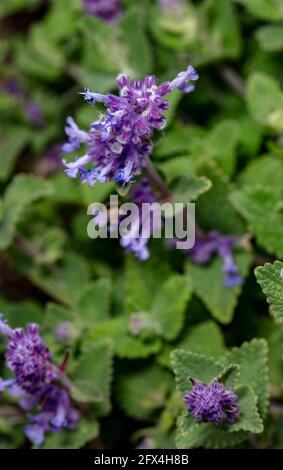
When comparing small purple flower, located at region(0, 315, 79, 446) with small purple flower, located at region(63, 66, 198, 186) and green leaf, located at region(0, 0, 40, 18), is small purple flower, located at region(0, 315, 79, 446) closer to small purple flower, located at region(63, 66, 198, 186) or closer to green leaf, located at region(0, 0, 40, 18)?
Result: small purple flower, located at region(63, 66, 198, 186)

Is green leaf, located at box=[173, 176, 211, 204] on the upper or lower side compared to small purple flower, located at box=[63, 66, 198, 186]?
upper

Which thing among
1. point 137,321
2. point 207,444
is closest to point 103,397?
point 137,321

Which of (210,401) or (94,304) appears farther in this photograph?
(94,304)

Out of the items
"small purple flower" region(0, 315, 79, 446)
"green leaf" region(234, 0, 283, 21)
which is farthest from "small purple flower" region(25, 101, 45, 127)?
"small purple flower" region(0, 315, 79, 446)

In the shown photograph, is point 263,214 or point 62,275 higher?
point 62,275

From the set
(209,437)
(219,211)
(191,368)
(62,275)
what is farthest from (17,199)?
(209,437)

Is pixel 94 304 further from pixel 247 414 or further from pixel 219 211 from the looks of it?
pixel 247 414
